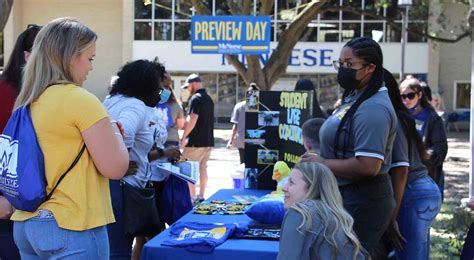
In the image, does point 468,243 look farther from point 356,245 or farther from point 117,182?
point 117,182

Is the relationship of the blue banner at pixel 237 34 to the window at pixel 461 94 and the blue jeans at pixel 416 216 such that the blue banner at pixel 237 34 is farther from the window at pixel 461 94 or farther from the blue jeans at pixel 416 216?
the window at pixel 461 94

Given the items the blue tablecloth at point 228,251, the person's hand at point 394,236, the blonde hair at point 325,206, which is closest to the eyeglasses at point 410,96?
the person's hand at point 394,236

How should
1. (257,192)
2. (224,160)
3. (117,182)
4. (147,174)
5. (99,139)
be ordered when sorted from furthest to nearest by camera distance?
(224,160), (257,192), (147,174), (117,182), (99,139)

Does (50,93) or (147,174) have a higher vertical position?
(50,93)

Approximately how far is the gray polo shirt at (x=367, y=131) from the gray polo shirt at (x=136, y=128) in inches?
51.1

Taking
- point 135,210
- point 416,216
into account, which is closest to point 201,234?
point 135,210

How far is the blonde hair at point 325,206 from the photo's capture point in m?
3.07

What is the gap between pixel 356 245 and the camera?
313cm

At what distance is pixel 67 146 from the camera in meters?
2.78

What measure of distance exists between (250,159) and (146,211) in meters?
2.28

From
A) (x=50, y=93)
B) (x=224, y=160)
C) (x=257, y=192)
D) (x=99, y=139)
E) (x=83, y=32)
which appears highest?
(x=83, y=32)

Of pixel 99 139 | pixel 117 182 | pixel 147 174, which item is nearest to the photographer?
pixel 99 139

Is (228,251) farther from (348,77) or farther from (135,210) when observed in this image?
(348,77)

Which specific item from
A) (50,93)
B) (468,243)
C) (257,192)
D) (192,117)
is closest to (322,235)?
(468,243)
